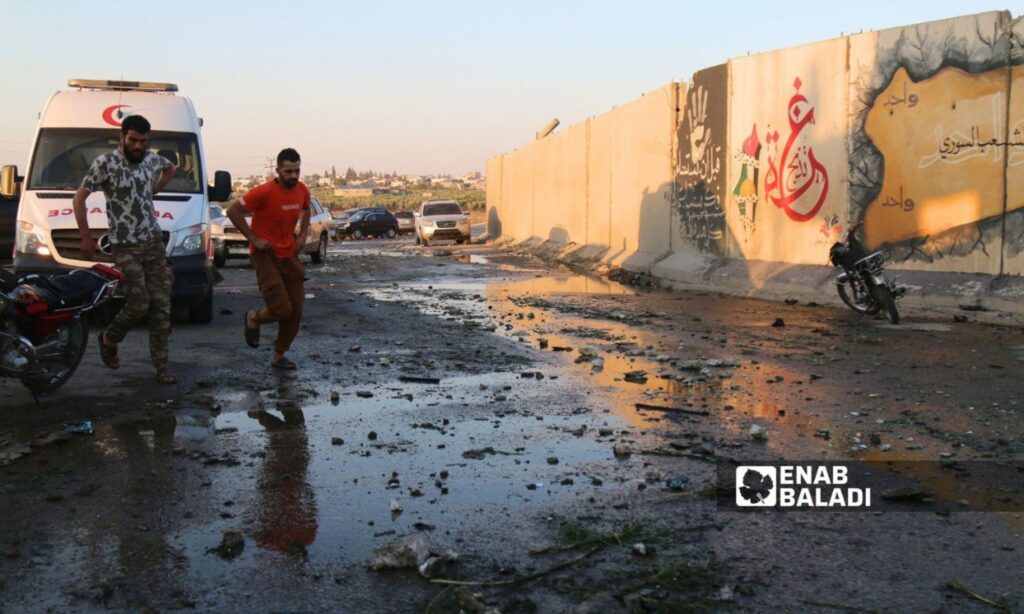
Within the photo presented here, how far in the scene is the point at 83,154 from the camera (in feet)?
37.2

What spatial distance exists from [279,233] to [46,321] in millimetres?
2028

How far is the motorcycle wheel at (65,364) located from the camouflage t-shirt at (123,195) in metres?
0.73

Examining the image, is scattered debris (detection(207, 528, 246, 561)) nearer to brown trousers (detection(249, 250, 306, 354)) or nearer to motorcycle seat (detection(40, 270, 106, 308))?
motorcycle seat (detection(40, 270, 106, 308))

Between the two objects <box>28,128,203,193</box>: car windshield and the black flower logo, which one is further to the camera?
<box>28,128,203,193</box>: car windshield

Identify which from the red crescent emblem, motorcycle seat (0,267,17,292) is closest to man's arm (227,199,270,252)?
motorcycle seat (0,267,17,292)

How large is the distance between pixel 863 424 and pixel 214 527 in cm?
405

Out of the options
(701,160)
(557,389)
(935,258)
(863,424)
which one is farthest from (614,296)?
(863,424)

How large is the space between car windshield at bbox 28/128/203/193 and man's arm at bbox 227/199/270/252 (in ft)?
11.5

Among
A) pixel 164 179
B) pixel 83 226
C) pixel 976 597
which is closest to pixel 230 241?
pixel 164 179

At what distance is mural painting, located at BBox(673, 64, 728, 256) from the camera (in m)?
17.0

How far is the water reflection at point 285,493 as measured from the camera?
4.02m

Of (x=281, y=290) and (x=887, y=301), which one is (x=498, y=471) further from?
(x=887, y=301)

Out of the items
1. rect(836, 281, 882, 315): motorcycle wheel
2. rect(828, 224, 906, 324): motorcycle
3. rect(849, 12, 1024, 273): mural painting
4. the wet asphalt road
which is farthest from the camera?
Answer: rect(836, 281, 882, 315): motorcycle wheel

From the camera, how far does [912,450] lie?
17.8ft
